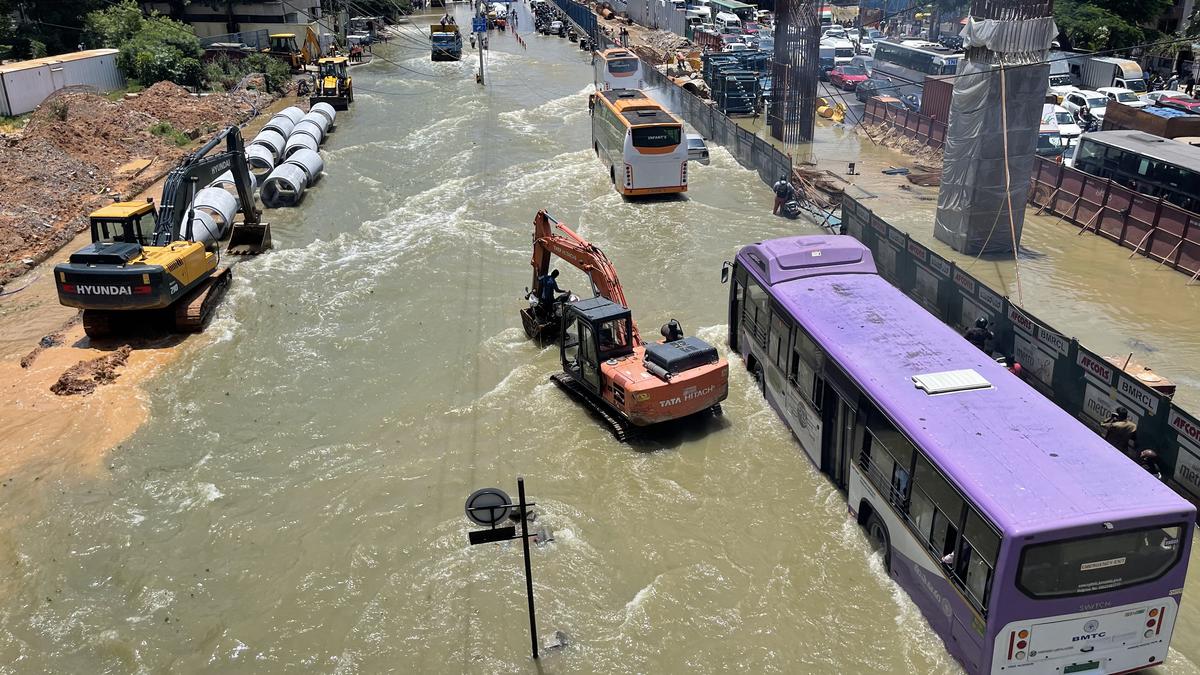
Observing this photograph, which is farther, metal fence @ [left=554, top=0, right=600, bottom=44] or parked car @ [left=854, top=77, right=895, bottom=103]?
metal fence @ [left=554, top=0, right=600, bottom=44]

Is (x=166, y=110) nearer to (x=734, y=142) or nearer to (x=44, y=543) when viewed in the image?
(x=734, y=142)

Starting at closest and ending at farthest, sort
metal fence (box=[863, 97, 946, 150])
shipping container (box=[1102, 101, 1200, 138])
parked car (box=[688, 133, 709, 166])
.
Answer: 1. shipping container (box=[1102, 101, 1200, 138])
2. parked car (box=[688, 133, 709, 166])
3. metal fence (box=[863, 97, 946, 150])

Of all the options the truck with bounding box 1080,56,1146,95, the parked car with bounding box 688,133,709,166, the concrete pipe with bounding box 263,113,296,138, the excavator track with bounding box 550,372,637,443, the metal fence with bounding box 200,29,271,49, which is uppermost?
the metal fence with bounding box 200,29,271,49

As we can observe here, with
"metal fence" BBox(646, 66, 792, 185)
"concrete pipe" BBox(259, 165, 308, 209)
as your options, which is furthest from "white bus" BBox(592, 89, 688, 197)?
"concrete pipe" BBox(259, 165, 308, 209)

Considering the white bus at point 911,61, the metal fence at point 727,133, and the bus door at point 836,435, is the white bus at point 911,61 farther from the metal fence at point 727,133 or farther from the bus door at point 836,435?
the bus door at point 836,435

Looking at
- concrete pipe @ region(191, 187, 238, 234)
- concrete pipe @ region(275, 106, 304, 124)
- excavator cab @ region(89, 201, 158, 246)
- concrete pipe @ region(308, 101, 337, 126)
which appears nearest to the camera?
excavator cab @ region(89, 201, 158, 246)

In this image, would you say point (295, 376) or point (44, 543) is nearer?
point (44, 543)

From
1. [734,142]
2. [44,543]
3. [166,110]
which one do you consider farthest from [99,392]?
[166,110]

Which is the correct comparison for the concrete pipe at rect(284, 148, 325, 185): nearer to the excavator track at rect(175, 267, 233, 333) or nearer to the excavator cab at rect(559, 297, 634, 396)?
the excavator track at rect(175, 267, 233, 333)
